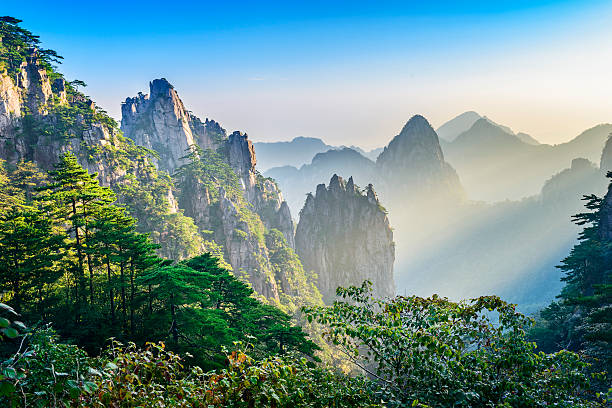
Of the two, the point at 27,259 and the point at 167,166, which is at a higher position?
the point at 167,166

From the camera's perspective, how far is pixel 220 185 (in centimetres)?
6706

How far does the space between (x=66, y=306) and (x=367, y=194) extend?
74751 millimetres

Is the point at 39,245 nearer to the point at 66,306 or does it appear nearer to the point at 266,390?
the point at 66,306

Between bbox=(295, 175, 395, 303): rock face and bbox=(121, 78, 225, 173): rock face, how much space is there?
41.4 m

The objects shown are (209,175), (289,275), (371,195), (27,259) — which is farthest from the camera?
(371,195)

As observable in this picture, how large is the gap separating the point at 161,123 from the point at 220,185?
28237 millimetres

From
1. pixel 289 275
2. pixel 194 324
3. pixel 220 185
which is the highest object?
pixel 220 185

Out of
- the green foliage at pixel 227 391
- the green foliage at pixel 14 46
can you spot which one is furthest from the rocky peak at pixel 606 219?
the green foliage at pixel 14 46

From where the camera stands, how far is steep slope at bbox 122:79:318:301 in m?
60.6

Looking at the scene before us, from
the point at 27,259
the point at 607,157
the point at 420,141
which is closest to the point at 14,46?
the point at 27,259

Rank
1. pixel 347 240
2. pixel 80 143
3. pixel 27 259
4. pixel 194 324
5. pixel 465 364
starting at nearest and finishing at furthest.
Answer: pixel 465 364, pixel 194 324, pixel 27 259, pixel 80 143, pixel 347 240

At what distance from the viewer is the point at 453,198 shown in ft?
654

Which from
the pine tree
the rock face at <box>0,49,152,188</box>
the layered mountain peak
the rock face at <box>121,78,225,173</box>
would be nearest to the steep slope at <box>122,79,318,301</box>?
the rock face at <box>121,78,225,173</box>

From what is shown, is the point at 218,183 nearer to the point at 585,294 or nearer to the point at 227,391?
the point at 585,294
